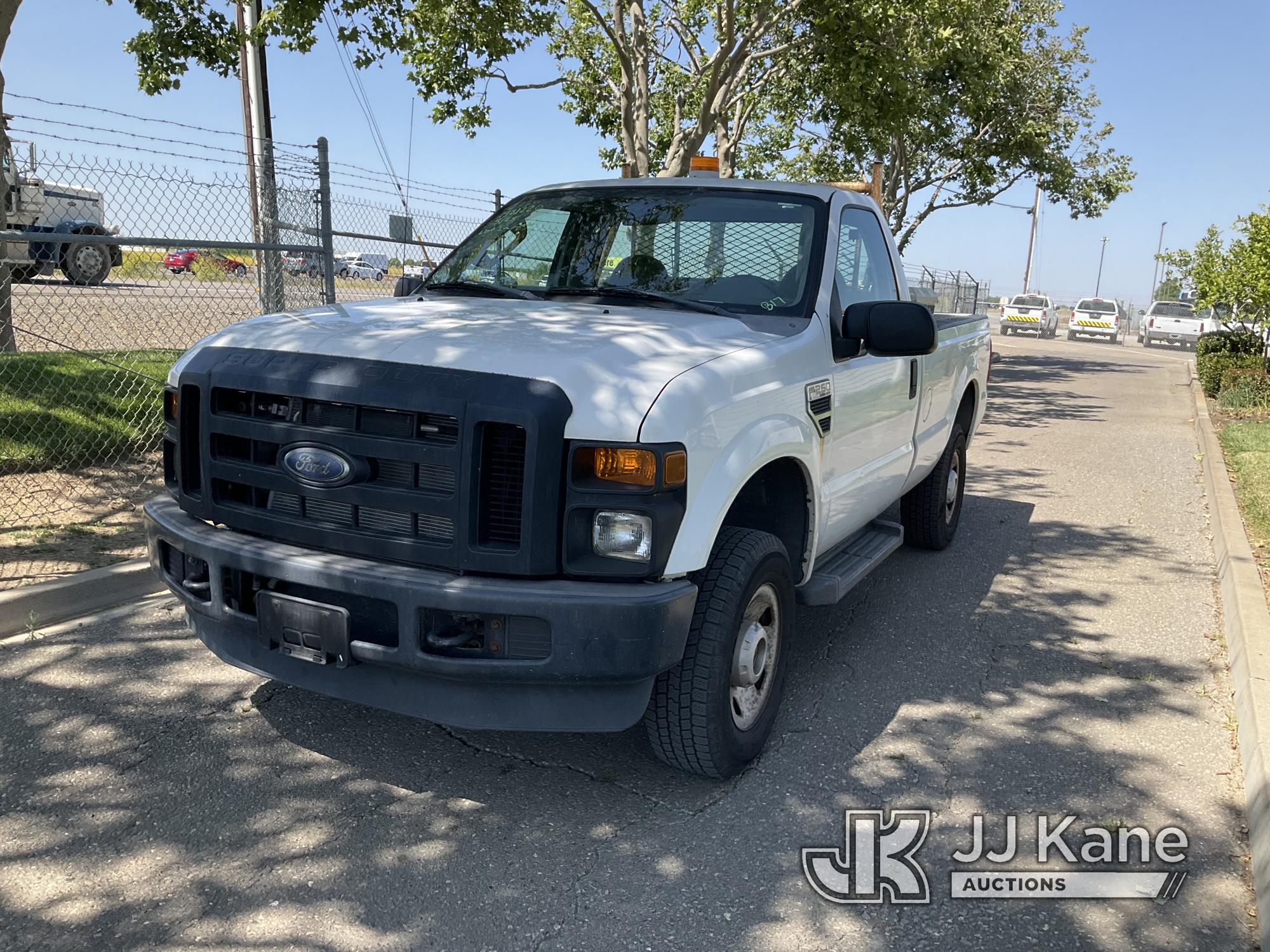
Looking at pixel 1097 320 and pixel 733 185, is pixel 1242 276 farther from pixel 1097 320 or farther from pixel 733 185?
pixel 1097 320

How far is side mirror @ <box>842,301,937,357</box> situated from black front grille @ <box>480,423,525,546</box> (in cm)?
167

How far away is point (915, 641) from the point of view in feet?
16.6

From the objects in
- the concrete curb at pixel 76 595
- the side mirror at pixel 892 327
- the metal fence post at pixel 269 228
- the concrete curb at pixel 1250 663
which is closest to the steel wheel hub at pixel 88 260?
the metal fence post at pixel 269 228

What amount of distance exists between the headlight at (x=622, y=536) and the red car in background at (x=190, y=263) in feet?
16.8

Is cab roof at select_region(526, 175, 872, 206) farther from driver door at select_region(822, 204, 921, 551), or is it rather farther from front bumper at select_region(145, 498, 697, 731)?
front bumper at select_region(145, 498, 697, 731)

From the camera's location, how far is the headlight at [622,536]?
293cm

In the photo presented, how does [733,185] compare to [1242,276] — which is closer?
[733,185]

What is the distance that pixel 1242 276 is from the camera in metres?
14.7

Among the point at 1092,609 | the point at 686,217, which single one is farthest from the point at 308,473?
the point at 1092,609

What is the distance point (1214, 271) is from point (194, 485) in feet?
52.0

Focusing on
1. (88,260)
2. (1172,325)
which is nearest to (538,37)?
(88,260)

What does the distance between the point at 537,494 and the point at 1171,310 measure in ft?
132

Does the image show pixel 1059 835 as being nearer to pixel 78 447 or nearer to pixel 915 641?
pixel 915 641

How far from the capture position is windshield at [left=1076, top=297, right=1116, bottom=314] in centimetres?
4062
